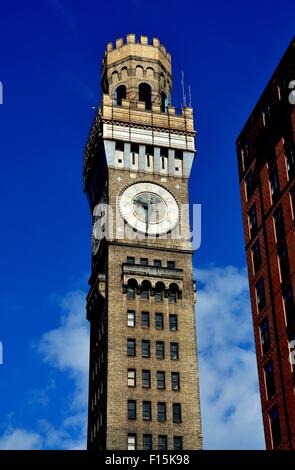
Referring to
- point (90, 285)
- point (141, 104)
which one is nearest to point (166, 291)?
point (90, 285)

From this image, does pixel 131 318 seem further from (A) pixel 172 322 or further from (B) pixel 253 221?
(B) pixel 253 221

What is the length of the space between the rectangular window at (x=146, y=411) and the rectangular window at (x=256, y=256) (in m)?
29.6

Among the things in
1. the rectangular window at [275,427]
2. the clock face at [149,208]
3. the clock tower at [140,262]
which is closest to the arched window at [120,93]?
the clock tower at [140,262]

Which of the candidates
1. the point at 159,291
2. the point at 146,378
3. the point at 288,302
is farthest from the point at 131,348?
the point at 288,302

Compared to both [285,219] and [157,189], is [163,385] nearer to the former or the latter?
[157,189]

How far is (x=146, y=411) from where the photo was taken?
299ft

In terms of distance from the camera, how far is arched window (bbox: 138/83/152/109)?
118 metres

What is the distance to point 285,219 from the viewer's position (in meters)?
63.2

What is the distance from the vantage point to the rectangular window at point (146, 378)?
9275cm

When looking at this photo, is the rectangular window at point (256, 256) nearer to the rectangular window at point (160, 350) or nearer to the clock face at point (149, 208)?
the rectangular window at point (160, 350)

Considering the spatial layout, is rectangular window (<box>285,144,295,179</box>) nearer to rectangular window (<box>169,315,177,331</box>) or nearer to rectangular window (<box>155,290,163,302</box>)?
rectangular window (<box>169,315,177,331</box>)

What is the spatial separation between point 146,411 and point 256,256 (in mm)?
30409

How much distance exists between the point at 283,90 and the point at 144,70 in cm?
5444
